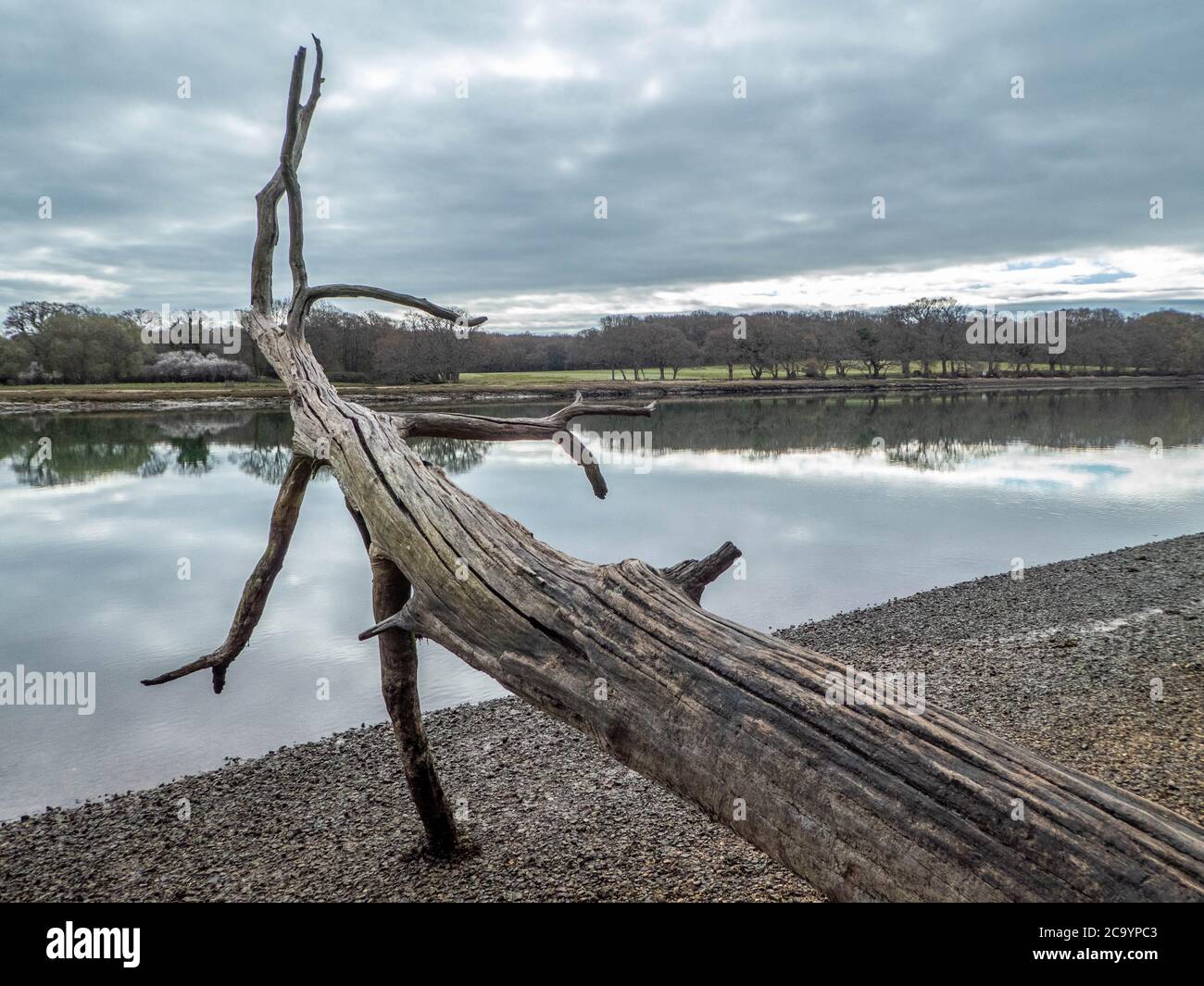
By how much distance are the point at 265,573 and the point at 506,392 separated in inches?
2318

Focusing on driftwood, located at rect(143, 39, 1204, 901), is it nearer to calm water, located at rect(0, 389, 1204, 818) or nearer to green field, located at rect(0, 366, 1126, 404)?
calm water, located at rect(0, 389, 1204, 818)

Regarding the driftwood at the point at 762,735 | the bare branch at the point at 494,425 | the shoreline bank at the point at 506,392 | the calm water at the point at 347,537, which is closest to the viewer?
the driftwood at the point at 762,735

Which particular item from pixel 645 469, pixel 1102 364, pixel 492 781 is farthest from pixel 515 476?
pixel 1102 364

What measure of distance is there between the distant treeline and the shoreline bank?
3.27 metres

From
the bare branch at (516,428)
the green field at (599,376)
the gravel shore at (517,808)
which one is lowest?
the gravel shore at (517,808)

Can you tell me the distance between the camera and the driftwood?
1.68m

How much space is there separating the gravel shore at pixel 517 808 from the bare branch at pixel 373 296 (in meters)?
3.36

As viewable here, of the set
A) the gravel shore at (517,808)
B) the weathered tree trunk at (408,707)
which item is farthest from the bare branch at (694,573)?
the gravel shore at (517,808)

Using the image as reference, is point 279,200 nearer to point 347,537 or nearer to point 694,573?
point 694,573

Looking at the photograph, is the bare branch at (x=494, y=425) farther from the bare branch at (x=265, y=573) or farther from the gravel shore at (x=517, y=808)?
the gravel shore at (x=517, y=808)

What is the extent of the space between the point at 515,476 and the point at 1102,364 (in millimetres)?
86323

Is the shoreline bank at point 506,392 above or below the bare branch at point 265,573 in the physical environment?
above

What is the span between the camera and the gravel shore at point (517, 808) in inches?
181
